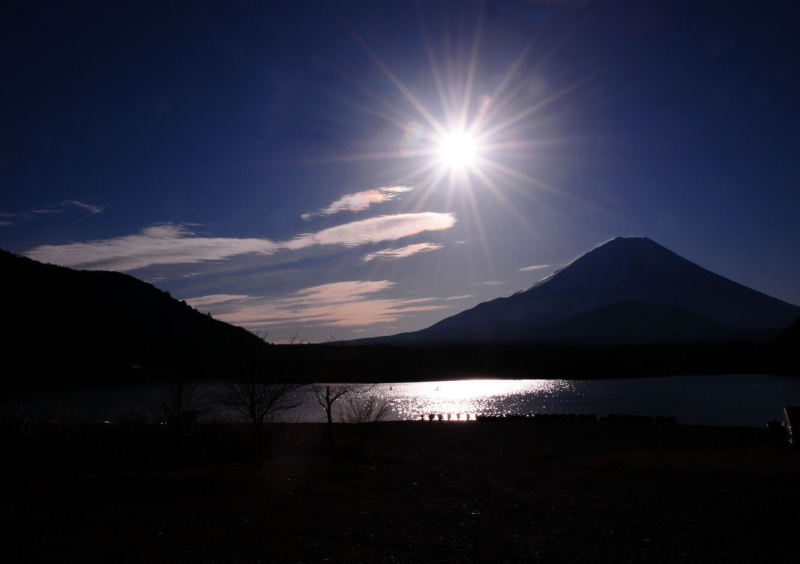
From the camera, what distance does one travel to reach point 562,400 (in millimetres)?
55781

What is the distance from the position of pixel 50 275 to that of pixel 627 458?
64277mm

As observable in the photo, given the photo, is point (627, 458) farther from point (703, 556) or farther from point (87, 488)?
point (87, 488)

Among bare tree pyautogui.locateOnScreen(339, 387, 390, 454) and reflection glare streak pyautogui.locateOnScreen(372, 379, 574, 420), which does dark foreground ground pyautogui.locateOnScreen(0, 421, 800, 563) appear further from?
reflection glare streak pyautogui.locateOnScreen(372, 379, 574, 420)

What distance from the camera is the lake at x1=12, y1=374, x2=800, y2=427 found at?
136ft

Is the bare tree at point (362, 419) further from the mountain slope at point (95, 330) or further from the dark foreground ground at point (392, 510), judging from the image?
the mountain slope at point (95, 330)

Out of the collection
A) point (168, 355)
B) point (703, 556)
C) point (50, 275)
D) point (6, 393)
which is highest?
point (50, 275)

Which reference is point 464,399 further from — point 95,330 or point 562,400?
point 95,330

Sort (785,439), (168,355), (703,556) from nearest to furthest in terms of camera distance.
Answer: (703,556), (785,439), (168,355)

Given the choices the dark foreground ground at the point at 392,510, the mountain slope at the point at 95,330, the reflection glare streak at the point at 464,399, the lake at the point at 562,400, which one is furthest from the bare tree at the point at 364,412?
the mountain slope at the point at 95,330

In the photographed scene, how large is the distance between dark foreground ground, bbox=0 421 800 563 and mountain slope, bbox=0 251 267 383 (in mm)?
40492

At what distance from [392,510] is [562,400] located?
162 feet

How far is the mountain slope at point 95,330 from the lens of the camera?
55281 mm

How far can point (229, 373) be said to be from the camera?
55469mm

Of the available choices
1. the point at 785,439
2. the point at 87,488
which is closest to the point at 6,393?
the point at 87,488
